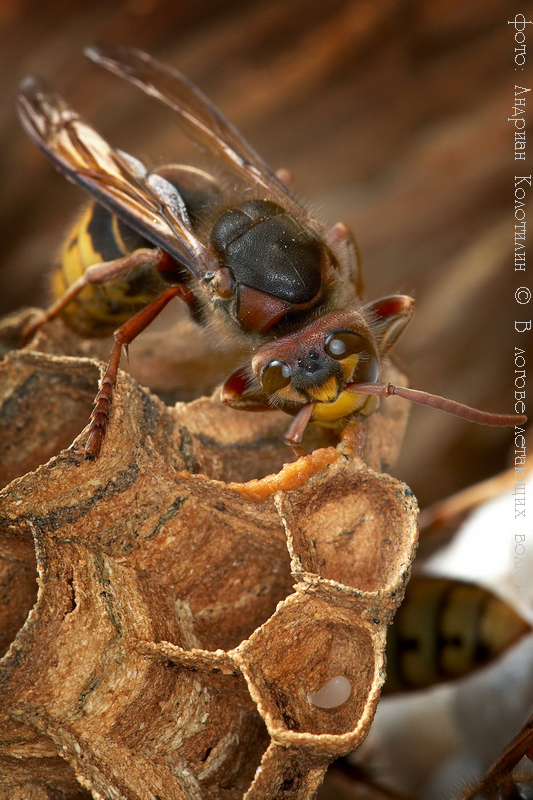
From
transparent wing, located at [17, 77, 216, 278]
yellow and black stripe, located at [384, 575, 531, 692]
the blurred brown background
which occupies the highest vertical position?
transparent wing, located at [17, 77, 216, 278]

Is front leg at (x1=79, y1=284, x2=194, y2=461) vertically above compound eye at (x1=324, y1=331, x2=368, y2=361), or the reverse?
front leg at (x1=79, y1=284, x2=194, y2=461)

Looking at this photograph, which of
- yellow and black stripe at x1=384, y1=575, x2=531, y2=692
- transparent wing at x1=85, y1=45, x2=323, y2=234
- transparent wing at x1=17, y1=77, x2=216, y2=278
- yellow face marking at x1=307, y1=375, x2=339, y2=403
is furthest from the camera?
transparent wing at x1=85, y1=45, x2=323, y2=234

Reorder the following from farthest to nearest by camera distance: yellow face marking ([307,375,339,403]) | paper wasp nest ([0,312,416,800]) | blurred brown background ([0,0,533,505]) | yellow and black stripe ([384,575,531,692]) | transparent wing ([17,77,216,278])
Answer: blurred brown background ([0,0,533,505]) < yellow and black stripe ([384,575,531,692]) < transparent wing ([17,77,216,278]) < yellow face marking ([307,375,339,403]) < paper wasp nest ([0,312,416,800])

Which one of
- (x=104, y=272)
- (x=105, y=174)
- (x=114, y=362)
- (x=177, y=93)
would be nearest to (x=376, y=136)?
(x=177, y=93)

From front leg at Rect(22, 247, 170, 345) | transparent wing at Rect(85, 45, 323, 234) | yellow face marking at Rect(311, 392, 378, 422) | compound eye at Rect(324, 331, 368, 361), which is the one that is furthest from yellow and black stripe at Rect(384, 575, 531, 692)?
transparent wing at Rect(85, 45, 323, 234)

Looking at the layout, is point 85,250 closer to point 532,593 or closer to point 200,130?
point 200,130

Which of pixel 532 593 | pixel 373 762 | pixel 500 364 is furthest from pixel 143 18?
pixel 373 762

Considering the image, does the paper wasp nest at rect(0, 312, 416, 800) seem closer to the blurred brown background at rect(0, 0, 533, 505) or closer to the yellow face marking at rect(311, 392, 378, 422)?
the yellow face marking at rect(311, 392, 378, 422)
